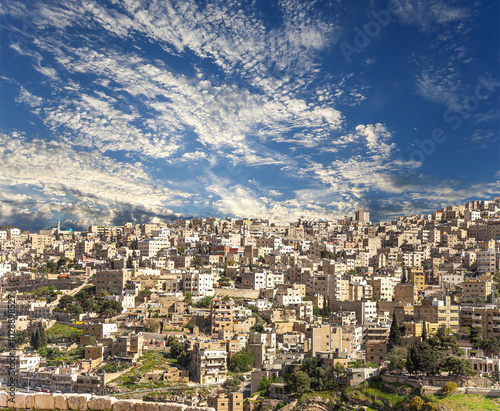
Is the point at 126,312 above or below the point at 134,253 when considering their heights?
below

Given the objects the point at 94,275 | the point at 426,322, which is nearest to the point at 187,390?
the point at 426,322

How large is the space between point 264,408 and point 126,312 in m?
10.9

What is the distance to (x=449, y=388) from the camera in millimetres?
17375

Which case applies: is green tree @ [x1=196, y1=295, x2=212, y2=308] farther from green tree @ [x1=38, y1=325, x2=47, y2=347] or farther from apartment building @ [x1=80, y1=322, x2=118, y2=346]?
green tree @ [x1=38, y1=325, x2=47, y2=347]

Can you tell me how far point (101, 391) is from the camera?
1927 cm

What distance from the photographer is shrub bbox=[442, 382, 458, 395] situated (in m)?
17.3

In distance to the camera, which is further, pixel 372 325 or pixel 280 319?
pixel 280 319

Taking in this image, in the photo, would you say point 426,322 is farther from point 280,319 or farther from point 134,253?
point 134,253

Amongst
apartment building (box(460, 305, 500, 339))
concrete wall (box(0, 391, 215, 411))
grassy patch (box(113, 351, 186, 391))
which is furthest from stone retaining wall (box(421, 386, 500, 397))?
concrete wall (box(0, 391, 215, 411))

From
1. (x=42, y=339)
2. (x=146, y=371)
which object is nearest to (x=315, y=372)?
(x=146, y=371)

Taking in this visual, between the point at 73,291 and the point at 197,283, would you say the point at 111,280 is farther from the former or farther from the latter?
the point at 197,283

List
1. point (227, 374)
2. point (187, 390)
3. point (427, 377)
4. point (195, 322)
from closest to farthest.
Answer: point (427, 377) → point (187, 390) → point (227, 374) → point (195, 322)

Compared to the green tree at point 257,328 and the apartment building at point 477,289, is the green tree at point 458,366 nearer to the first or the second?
the green tree at point 257,328

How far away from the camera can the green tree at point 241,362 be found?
21.7 m
